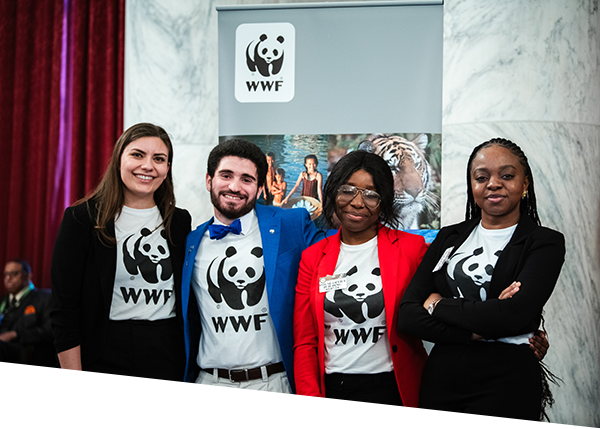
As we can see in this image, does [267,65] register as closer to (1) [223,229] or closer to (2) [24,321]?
(1) [223,229]

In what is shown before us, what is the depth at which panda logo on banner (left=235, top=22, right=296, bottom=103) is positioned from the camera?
11.3ft

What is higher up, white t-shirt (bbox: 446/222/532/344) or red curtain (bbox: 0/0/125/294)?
red curtain (bbox: 0/0/125/294)

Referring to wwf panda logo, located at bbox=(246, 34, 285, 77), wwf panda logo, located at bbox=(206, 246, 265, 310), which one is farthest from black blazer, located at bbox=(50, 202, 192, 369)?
wwf panda logo, located at bbox=(246, 34, 285, 77)

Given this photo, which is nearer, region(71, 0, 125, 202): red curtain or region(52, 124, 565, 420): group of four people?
region(52, 124, 565, 420): group of four people

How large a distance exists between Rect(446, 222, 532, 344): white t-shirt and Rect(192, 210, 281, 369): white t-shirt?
77 cm

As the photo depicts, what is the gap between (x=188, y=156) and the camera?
3.70m

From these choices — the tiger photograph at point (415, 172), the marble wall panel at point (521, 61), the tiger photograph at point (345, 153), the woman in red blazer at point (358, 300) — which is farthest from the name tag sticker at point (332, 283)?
the marble wall panel at point (521, 61)

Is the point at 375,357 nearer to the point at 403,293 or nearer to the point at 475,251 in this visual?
the point at 403,293

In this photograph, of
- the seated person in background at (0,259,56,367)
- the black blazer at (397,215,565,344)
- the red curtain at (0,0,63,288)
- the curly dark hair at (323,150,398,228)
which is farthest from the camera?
the red curtain at (0,0,63,288)

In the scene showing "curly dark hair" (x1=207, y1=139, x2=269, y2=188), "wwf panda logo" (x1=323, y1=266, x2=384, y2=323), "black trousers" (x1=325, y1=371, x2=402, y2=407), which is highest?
"curly dark hair" (x1=207, y1=139, x2=269, y2=188)

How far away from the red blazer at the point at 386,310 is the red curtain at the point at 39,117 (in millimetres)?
2631

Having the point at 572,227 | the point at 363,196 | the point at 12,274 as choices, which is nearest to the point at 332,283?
the point at 363,196

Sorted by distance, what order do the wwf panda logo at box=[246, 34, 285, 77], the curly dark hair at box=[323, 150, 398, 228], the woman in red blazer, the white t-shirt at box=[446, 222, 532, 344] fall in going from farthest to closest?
the wwf panda logo at box=[246, 34, 285, 77] → the curly dark hair at box=[323, 150, 398, 228] → the woman in red blazer → the white t-shirt at box=[446, 222, 532, 344]

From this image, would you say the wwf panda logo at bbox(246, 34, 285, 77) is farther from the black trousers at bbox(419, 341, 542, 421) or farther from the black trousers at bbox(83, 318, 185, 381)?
the black trousers at bbox(419, 341, 542, 421)
